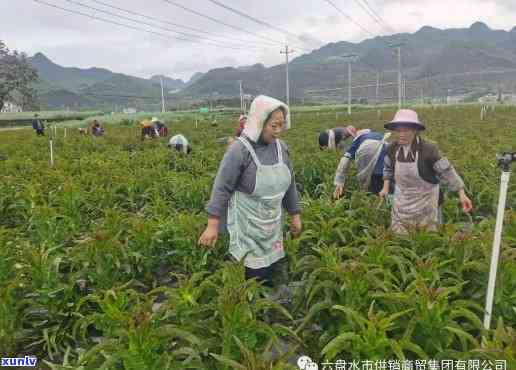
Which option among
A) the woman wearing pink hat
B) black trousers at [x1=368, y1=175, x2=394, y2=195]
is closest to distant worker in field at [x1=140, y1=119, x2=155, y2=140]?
black trousers at [x1=368, y1=175, x2=394, y2=195]

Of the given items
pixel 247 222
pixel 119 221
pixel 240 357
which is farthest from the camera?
pixel 119 221

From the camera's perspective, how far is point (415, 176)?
4047mm

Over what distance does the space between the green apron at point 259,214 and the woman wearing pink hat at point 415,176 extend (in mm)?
1212

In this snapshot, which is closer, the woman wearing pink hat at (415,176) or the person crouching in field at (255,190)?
the person crouching in field at (255,190)

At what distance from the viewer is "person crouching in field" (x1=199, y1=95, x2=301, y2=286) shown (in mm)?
3232

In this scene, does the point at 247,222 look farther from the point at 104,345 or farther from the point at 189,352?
the point at 104,345

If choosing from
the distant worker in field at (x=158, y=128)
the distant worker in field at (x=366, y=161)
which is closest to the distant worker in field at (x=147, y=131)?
the distant worker in field at (x=158, y=128)

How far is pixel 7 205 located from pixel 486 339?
674cm

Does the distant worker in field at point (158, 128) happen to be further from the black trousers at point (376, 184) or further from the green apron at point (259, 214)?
the green apron at point (259, 214)

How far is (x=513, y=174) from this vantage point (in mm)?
7254

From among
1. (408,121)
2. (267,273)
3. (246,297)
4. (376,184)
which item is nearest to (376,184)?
(376,184)

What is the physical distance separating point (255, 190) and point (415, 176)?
166cm

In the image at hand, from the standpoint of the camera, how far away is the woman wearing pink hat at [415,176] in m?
3.91

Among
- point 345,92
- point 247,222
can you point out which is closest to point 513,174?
point 247,222
